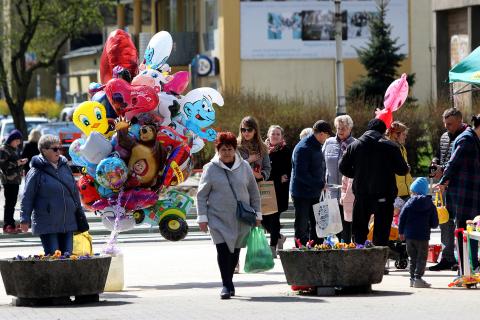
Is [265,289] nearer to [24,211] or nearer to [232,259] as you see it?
[232,259]

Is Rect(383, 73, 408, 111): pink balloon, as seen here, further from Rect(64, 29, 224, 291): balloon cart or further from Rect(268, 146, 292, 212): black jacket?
Rect(64, 29, 224, 291): balloon cart

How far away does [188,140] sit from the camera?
16.8 m

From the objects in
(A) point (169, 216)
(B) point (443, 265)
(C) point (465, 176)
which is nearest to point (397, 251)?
(B) point (443, 265)

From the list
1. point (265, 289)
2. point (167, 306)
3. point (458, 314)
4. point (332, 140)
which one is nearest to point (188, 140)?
point (332, 140)

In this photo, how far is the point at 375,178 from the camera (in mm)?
14883

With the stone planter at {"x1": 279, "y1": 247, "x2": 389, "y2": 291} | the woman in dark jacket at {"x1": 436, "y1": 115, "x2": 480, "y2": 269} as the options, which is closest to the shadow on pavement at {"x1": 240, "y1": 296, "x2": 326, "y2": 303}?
the stone planter at {"x1": 279, "y1": 247, "x2": 389, "y2": 291}

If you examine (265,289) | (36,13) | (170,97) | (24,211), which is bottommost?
(265,289)

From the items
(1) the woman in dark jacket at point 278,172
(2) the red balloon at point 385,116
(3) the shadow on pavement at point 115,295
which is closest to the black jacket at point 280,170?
(1) the woman in dark jacket at point 278,172

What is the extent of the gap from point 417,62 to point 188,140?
3750 centimetres

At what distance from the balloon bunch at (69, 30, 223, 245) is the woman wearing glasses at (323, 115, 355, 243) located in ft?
5.33

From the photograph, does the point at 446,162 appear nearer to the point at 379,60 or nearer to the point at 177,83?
the point at 177,83

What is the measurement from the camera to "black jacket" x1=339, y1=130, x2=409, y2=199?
14.9 meters

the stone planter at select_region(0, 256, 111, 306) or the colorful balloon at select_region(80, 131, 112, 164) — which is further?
the colorful balloon at select_region(80, 131, 112, 164)

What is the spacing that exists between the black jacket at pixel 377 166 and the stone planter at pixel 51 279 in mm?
3386
